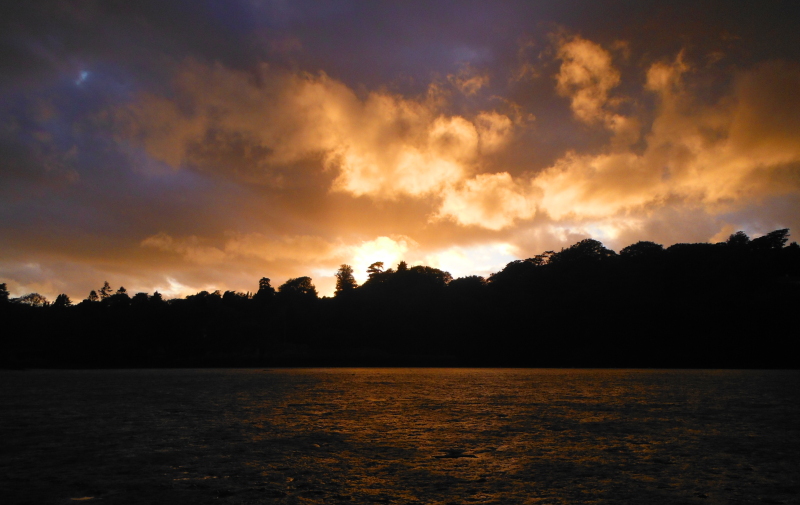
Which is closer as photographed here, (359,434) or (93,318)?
(359,434)

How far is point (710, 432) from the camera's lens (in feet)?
59.7

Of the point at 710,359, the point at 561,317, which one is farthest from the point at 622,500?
the point at 561,317

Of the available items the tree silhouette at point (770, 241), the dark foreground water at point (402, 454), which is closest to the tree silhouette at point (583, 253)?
the tree silhouette at point (770, 241)

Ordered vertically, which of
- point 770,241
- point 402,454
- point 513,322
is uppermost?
point 770,241

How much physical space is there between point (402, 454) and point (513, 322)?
135 meters

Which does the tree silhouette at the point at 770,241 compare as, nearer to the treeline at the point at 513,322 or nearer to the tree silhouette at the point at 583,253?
the treeline at the point at 513,322

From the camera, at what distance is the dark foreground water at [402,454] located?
10.4 m

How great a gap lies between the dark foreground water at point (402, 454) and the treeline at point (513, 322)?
11045 centimetres

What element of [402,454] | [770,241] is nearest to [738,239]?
[770,241]

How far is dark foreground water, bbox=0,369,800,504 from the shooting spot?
34.0ft

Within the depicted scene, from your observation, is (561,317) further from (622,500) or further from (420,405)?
(622,500)

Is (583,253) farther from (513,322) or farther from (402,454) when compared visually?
(402,454)

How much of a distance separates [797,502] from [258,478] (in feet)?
35.6

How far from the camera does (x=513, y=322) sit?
145 m
